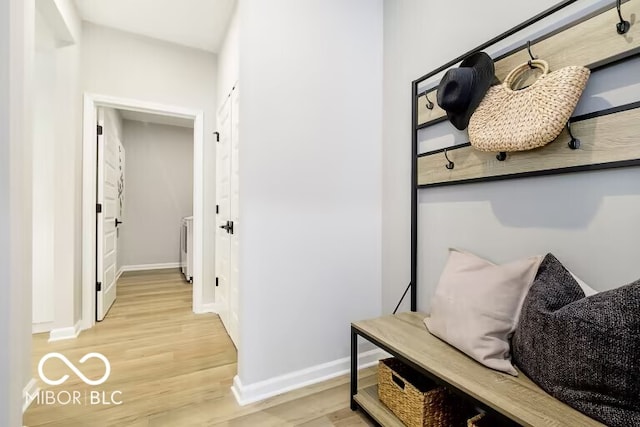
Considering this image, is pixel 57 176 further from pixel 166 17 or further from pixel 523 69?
pixel 523 69

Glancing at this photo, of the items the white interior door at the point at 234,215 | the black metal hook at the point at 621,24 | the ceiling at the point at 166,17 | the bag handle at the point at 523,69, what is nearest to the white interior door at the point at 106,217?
the ceiling at the point at 166,17

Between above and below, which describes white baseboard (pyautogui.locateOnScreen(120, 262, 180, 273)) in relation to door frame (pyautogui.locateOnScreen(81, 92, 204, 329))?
below

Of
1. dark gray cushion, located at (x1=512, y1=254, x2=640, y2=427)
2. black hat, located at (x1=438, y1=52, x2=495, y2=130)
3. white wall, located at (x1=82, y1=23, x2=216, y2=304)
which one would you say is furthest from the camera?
white wall, located at (x1=82, y1=23, x2=216, y2=304)

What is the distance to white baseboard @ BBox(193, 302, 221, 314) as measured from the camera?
9.64 feet

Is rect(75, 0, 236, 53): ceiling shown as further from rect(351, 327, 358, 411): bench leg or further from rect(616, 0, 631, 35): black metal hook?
rect(351, 327, 358, 411): bench leg

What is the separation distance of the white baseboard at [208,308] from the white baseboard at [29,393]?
1.32 m

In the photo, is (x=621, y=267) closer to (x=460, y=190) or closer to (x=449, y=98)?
(x=460, y=190)

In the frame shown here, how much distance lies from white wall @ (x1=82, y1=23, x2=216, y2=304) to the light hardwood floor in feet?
2.23

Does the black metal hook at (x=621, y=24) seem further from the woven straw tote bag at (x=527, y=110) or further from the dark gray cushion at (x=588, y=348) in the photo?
the dark gray cushion at (x=588, y=348)

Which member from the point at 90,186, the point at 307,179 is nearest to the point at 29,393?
the point at 90,186

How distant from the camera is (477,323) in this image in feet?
3.63

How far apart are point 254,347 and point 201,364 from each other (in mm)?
636

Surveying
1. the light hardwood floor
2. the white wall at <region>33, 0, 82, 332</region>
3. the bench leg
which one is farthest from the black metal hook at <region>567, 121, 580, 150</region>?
the white wall at <region>33, 0, 82, 332</region>

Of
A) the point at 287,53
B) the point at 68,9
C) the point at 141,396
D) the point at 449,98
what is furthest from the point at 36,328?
the point at 449,98
